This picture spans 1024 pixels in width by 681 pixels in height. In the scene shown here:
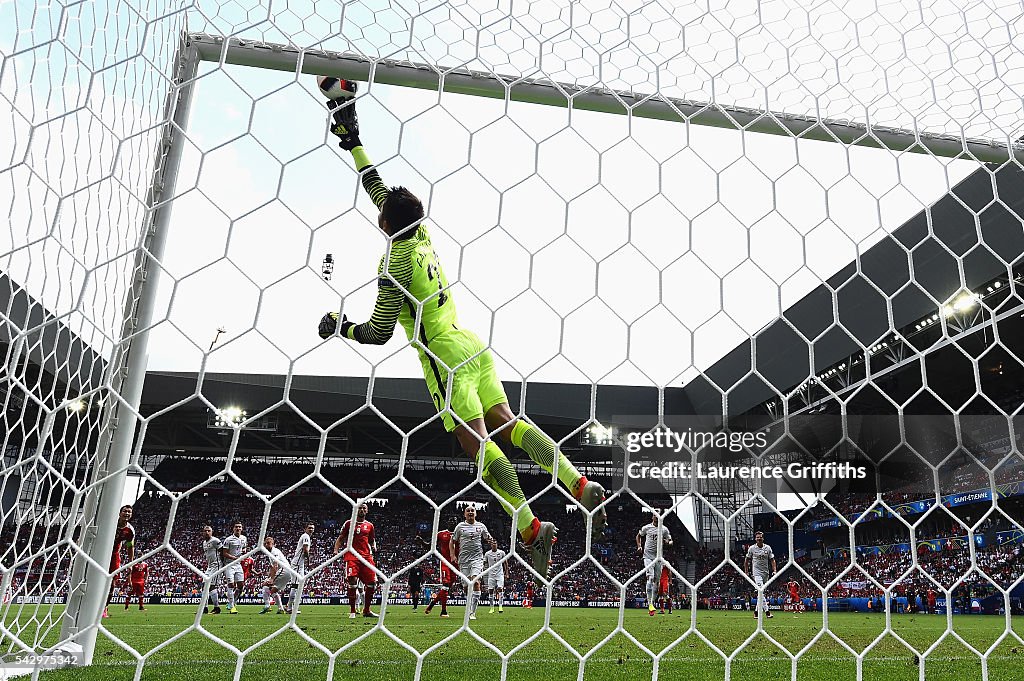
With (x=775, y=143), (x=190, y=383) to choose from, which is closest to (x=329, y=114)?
(x=775, y=143)

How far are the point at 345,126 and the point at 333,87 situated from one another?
9cm

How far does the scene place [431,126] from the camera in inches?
43.0

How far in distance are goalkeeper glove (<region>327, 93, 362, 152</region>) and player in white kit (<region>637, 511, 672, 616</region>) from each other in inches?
36.4

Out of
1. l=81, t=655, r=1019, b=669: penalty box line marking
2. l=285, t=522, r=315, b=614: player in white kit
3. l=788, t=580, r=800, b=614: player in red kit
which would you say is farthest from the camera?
l=788, t=580, r=800, b=614: player in red kit

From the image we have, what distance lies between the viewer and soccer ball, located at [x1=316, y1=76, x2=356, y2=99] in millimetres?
1299

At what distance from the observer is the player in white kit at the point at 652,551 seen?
91 cm

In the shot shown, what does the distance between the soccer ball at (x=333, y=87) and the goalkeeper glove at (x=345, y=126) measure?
1cm

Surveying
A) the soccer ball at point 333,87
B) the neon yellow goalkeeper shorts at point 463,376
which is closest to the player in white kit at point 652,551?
the neon yellow goalkeeper shorts at point 463,376

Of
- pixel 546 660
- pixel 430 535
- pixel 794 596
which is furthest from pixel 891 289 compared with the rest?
pixel 430 535

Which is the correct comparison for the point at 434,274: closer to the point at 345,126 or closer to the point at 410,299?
the point at 410,299

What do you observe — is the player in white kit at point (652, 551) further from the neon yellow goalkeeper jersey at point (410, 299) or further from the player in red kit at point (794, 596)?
the player in red kit at point (794, 596)

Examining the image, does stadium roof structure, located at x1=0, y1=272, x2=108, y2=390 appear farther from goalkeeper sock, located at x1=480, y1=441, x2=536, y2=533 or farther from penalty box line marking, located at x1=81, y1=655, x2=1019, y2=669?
goalkeeper sock, located at x1=480, y1=441, x2=536, y2=533

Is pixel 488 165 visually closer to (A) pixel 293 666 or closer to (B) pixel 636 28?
(B) pixel 636 28

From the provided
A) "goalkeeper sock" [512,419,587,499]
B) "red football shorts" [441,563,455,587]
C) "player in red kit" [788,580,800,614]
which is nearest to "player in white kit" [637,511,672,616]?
"goalkeeper sock" [512,419,587,499]
